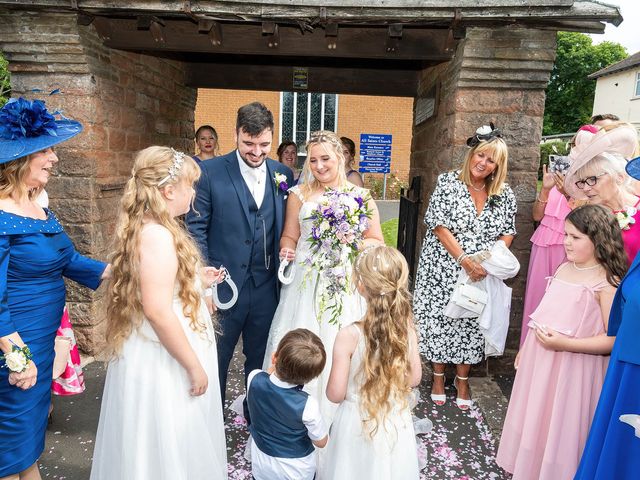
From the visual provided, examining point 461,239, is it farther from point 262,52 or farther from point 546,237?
point 262,52

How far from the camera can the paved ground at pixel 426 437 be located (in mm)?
3354

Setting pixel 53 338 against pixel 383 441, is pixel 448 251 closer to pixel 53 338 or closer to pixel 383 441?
pixel 383 441

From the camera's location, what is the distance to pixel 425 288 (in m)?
4.35

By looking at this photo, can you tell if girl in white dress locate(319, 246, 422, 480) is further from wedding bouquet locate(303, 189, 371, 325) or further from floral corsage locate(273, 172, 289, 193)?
floral corsage locate(273, 172, 289, 193)

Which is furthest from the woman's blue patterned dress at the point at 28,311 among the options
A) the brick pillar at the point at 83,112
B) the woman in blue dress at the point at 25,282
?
the brick pillar at the point at 83,112

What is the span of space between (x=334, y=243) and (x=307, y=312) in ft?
1.71

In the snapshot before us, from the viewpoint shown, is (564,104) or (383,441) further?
(564,104)

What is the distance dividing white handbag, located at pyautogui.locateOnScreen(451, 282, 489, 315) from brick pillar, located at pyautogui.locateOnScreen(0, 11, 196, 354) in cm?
325

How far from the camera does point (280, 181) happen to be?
136 inches

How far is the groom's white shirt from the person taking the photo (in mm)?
3426

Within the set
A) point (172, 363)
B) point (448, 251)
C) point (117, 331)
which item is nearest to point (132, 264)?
point (117, 331)

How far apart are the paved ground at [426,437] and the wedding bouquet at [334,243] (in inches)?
48.9

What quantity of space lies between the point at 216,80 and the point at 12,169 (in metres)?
5.05

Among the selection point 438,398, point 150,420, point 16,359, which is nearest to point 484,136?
point 438,398
